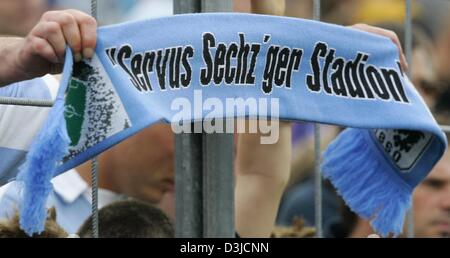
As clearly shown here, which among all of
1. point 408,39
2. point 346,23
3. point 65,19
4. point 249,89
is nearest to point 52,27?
point 65,19

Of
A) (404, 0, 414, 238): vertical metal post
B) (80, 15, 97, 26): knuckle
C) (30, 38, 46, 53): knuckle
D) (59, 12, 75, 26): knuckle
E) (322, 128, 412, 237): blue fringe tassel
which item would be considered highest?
(404, 0, 414, 238): vertical metal post

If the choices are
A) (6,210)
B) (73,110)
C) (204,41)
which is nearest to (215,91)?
(204,41)

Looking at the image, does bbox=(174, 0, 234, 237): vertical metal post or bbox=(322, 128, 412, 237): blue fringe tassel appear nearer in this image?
bbox=(174, 0, 234, 237): vertical metal post

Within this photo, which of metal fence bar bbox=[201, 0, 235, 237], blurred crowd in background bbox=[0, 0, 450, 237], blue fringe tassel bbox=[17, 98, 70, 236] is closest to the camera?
blue fringe tassel bbox=[17, 98, 70, 236]

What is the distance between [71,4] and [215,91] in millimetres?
1322

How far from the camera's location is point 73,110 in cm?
161

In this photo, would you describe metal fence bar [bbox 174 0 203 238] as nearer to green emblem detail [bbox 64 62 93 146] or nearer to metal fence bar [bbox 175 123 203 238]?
metal fence bar [bbox 175 123 203 238]

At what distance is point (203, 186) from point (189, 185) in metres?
0.02

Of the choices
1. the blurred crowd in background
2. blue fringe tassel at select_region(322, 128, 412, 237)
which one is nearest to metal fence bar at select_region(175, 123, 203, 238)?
blue fringe tassel at select_region(322, 128, 412, 237)

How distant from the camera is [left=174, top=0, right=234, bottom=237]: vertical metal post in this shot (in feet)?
5.57

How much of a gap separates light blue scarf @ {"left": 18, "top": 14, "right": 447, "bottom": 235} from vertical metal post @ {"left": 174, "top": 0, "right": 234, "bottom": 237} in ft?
0.26

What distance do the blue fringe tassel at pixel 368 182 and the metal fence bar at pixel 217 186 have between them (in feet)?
1.04

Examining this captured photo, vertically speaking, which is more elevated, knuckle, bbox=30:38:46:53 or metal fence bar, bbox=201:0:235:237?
knuckle, bbox=30:38:46:53

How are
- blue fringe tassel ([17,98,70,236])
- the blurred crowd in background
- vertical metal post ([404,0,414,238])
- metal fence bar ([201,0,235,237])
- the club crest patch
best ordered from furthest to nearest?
the blurred crowd in background → vertical metal post ([404,0,414,238]) → the club crest patch → metal fence bar ([201,0,235,237]) → blue fringe tassel ([17,98,70,236])
